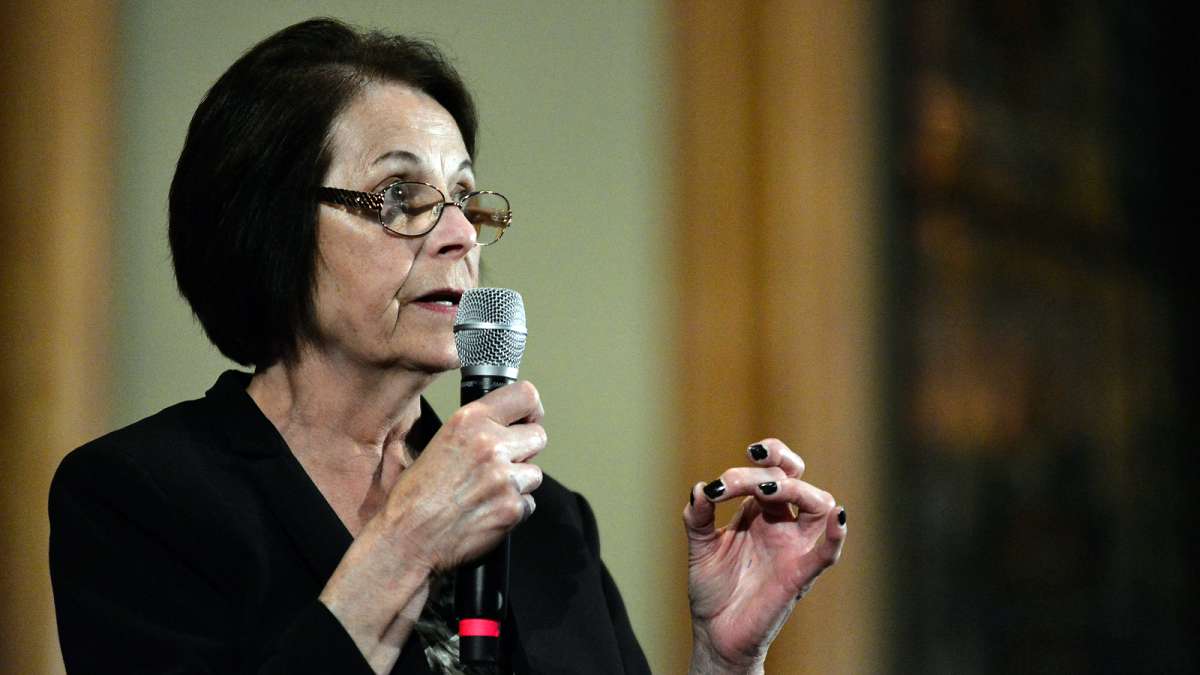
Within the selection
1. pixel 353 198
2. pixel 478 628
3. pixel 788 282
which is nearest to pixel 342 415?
pixel 353 198

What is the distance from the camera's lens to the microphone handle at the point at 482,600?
121cm

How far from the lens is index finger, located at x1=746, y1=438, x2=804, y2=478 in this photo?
5.18ft

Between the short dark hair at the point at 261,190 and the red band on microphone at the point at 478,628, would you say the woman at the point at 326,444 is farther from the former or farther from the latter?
the red band on microphone at the point at 478,628

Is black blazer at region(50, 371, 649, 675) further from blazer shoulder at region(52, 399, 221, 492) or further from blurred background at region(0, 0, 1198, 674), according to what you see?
blurred background at region(0, 0, 1198, 674)

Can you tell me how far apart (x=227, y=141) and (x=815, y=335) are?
1.70 metres

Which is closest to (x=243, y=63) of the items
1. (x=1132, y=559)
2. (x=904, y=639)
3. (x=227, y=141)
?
(x=227, y=141)

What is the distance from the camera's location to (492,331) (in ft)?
4.38

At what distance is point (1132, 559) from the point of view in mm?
3648

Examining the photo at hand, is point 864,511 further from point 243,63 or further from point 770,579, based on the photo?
point 243,63

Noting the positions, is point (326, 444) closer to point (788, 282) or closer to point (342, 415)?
point (342, 415)

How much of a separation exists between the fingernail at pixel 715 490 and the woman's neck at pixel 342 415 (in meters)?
0.40

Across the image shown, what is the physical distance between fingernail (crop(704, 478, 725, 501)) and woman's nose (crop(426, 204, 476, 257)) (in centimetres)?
44

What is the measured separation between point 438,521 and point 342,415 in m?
0.43

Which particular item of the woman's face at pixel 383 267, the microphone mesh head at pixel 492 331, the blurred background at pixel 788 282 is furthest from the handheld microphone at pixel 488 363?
the blurred background at pixel 788 282
